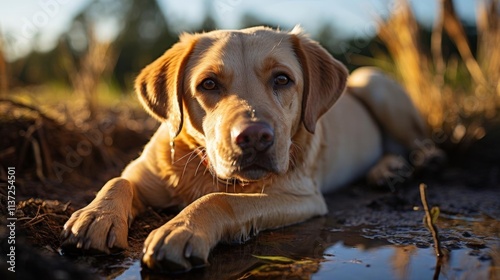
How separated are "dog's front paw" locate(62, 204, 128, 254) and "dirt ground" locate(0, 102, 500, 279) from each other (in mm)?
53

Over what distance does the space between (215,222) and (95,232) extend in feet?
1.91

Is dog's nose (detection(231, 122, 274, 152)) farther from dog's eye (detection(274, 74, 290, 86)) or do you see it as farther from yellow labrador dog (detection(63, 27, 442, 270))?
dog's eye (detection(274, 74, 290, 86))

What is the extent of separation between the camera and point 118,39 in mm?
14820

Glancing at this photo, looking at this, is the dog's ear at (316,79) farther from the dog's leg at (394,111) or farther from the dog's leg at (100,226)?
the dog's leg at (394,111)

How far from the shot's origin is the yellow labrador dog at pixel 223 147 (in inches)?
99.3

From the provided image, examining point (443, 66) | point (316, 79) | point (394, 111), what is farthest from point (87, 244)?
point (443, 66)

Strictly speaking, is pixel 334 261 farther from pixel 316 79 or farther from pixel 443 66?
pixel 443 66

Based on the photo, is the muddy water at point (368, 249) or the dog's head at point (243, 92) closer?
the muddy water at point (368, 249)

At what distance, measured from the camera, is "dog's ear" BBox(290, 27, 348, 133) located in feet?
11.4

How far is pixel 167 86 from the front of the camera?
342 centimetres

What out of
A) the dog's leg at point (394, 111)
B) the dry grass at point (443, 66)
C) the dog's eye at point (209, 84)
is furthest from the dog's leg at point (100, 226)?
the dry grass at point (443, 66)

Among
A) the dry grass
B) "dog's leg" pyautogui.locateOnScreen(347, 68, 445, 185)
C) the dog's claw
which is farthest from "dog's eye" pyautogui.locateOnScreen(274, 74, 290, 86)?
the dry grass

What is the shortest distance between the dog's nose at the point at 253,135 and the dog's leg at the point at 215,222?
398 mm

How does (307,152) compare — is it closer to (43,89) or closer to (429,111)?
(429,111)
